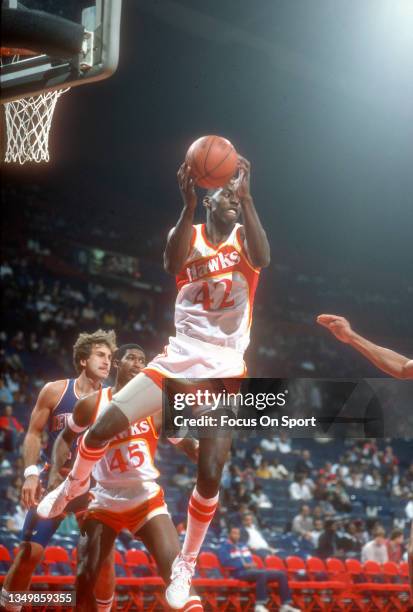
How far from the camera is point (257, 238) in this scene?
181 inches

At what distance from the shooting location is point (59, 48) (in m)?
4.05

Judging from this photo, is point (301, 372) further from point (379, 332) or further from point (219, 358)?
point (219, 358)

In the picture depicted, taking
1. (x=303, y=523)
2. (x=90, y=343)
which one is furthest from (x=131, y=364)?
(x=303, y=523)

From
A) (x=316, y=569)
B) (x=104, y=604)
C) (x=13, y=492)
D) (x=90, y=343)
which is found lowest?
(x=104, y=604)

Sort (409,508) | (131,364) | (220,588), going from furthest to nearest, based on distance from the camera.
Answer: (409,508)
(220,588)
(131,364)

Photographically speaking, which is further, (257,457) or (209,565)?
(257,457)

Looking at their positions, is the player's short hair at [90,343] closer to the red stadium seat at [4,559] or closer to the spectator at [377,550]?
the red stadium seat at [4,559]

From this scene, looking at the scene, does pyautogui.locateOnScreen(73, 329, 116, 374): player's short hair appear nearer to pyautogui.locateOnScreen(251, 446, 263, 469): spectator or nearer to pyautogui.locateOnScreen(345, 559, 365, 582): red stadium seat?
pyautogui.locateOnScreen(345, 559, 365, 582): red stadium seat

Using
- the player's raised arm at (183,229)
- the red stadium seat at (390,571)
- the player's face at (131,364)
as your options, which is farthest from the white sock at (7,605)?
the red stadium seat at (390,571)

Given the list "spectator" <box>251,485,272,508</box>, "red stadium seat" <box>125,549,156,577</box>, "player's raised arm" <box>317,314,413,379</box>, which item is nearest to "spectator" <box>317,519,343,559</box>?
"spectator" <box>251,485,272,508</box>

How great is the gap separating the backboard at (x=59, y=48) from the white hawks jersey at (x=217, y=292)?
1078mm

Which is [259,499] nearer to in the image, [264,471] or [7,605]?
[264,471]

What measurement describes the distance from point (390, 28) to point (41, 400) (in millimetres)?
5724

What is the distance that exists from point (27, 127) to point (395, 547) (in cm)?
717
